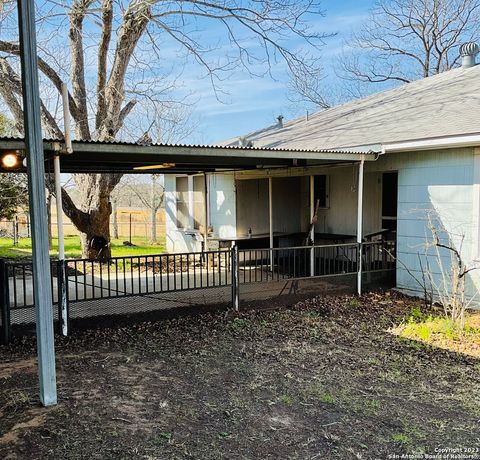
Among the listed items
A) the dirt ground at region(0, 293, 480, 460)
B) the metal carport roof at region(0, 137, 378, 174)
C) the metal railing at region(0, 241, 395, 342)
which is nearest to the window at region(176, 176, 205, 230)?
the metal railing at region(0, 241, 395, 342)

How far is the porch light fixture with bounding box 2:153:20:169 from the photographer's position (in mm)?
5577

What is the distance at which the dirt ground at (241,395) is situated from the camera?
10.8ft

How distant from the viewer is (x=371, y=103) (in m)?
12.4

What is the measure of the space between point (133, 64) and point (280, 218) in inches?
241

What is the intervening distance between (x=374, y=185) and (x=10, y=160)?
284 inches

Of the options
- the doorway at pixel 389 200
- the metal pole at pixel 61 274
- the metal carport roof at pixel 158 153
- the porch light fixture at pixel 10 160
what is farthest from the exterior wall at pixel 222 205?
the porch light fixture at pixel 10 160

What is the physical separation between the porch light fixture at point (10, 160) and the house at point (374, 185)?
4.81m

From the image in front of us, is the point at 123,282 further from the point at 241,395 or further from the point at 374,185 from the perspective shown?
the point at 374,185

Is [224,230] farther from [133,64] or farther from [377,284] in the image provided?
[133,64]

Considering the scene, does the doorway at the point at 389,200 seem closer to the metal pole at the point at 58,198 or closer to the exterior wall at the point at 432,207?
the exterior wall at the point at 432,207

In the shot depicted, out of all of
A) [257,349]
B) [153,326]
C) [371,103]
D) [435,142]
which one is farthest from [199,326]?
[371,103]

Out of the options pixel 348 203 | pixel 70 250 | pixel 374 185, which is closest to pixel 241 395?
pixel 374 185

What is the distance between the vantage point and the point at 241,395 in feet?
13.8

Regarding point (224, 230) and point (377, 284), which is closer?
point (377, 284)
